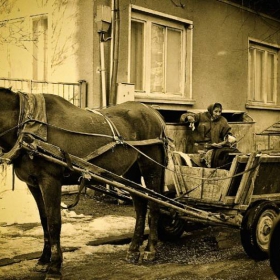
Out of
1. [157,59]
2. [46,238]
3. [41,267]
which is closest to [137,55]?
[157,59]

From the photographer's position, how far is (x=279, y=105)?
15.1 meters

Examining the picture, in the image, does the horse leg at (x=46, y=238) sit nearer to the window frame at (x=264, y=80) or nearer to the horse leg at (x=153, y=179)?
the horse leg at (x=153, y=179)

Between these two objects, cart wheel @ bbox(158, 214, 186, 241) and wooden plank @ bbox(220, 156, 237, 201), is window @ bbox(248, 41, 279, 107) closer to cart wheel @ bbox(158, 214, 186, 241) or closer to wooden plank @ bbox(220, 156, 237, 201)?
cart wheel @ bbox(158, 214, 186, 241)

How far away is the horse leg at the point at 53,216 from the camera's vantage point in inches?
205

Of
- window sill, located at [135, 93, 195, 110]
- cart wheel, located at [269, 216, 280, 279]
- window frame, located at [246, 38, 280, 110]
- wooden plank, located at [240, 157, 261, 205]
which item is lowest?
cart wheel, located at [269, 216, 280, 279]

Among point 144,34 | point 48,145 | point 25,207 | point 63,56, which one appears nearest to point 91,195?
point 25,207

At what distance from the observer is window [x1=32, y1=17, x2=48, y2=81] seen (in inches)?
425

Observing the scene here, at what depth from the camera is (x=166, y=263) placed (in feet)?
20.0

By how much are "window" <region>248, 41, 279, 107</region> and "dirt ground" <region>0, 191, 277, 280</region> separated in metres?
7.47

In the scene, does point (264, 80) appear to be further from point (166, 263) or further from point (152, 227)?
point (166, 263)

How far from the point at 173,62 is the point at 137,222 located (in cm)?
622

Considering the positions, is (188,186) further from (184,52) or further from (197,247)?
(184,52)

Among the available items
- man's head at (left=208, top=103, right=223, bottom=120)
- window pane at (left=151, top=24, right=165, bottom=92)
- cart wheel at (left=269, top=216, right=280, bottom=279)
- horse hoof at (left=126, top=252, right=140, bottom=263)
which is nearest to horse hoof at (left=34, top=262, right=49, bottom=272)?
horse hoof at (left=126, top=252, right=140, bottom=263)

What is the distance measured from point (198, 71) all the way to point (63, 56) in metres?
3.51
